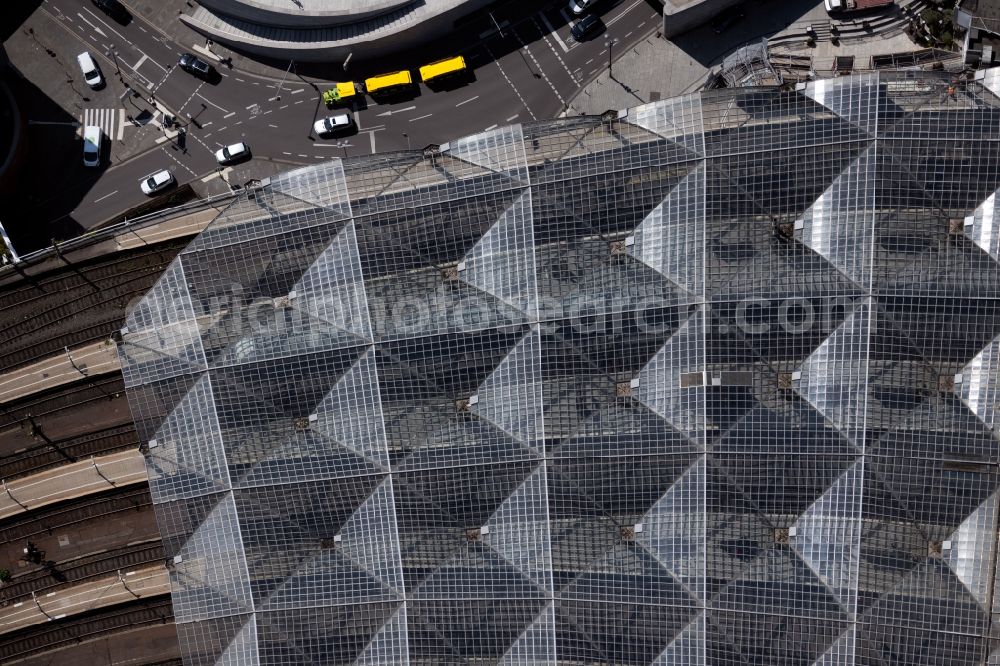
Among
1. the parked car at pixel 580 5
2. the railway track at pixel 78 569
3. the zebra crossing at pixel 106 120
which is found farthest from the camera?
the zebra crossing at pixel 106 120

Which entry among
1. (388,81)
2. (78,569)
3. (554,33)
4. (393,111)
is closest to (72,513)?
(78,569)

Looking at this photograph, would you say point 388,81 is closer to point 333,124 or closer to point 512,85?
point 333,124

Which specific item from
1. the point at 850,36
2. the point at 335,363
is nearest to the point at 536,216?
the point at 335,363

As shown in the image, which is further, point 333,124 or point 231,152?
point 231,152

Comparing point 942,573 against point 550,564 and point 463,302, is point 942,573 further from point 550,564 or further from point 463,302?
point 463,302

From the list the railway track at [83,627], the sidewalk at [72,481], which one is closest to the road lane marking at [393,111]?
the sidewalk at [72,481]

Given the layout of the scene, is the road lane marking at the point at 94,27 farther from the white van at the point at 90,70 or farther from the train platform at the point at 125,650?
the train platform at the point at 125,650

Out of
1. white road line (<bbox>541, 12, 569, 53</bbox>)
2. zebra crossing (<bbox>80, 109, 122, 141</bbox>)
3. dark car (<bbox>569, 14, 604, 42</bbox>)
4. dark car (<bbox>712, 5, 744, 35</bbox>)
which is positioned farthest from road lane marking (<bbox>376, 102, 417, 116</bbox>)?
dark car (<bbox>712, 5, 744, 35</bbox>)
